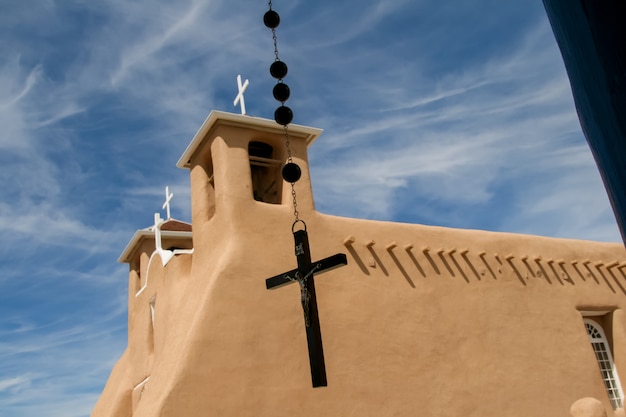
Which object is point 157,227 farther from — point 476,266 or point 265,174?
point 476,266

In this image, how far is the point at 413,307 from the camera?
1116cm

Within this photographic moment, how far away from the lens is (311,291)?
6469 millimetres

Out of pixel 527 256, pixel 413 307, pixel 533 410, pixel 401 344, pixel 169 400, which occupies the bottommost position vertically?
pixel 533 410

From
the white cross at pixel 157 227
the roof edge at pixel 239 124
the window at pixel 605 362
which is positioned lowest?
the window at pixel 605 362

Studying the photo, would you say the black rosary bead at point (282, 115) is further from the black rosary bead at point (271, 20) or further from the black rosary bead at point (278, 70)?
the black rosary bead at point (271, 20)

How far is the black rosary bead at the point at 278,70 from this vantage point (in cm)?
510

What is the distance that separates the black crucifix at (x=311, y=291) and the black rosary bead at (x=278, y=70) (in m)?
1.91

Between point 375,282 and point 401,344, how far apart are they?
1.22 metres

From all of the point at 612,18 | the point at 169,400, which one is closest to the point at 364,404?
the point at 169,400

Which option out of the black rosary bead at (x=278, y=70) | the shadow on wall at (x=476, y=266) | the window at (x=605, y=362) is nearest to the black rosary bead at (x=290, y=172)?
the black rosary bead at (x=278, y=70)

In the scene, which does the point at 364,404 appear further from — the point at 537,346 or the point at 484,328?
the point at 537,346

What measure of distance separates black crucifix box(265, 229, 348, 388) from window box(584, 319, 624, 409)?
31.1 feet

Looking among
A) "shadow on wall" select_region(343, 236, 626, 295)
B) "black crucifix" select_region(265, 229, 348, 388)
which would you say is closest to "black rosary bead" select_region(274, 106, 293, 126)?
"black crucifix" select_region(265, 229, 348, 388)

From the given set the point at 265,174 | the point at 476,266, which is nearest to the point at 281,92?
the point at 265,174
